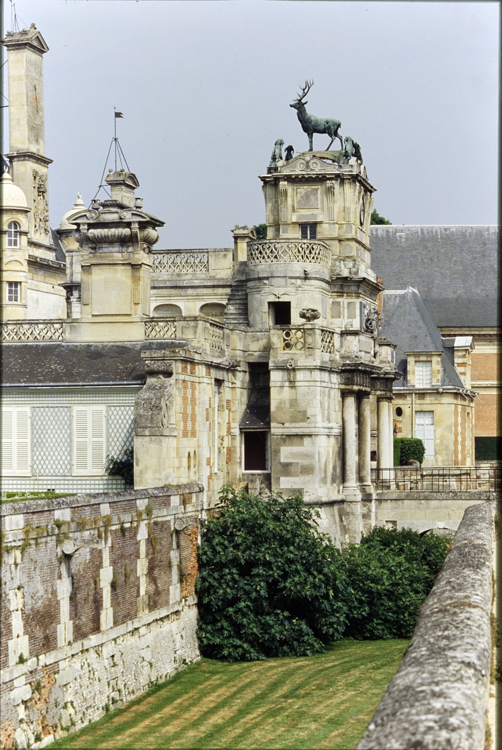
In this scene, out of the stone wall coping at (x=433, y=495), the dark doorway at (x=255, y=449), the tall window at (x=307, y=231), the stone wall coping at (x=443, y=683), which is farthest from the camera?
the tall window at (x=307, y=231)

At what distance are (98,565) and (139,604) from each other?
2574 mm

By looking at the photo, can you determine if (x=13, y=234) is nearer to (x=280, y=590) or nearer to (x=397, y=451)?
(x=397, y=451)

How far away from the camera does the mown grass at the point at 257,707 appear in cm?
1817

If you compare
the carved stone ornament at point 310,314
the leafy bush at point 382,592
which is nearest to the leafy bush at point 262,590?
the leafy bush at point 382,592

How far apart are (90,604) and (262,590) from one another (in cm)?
674

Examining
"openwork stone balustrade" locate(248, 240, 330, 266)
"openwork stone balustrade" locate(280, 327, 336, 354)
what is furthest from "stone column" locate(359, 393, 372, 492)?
"openwork stone balustrade" locate(280, 327, 336, 354)

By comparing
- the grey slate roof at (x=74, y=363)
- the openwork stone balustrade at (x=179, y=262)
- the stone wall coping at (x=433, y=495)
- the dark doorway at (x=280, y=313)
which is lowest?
the stone wall coping at (x=433, y=495)

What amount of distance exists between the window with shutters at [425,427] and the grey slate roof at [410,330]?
165 cm

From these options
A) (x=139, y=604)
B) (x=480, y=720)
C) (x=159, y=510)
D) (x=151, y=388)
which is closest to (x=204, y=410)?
(x=151, y=388)

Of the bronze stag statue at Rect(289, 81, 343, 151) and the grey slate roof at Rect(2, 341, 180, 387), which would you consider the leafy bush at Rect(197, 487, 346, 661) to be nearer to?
the grey slate roof at Rect(2, 341, 180, 387)

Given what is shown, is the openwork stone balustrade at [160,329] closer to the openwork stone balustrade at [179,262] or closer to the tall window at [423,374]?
the openwork stone balustrade at [179,262]

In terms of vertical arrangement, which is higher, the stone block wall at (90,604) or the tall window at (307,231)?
the tall window at (307,231)

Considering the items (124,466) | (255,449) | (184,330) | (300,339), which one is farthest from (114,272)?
(255,449)

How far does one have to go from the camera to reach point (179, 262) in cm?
3888
